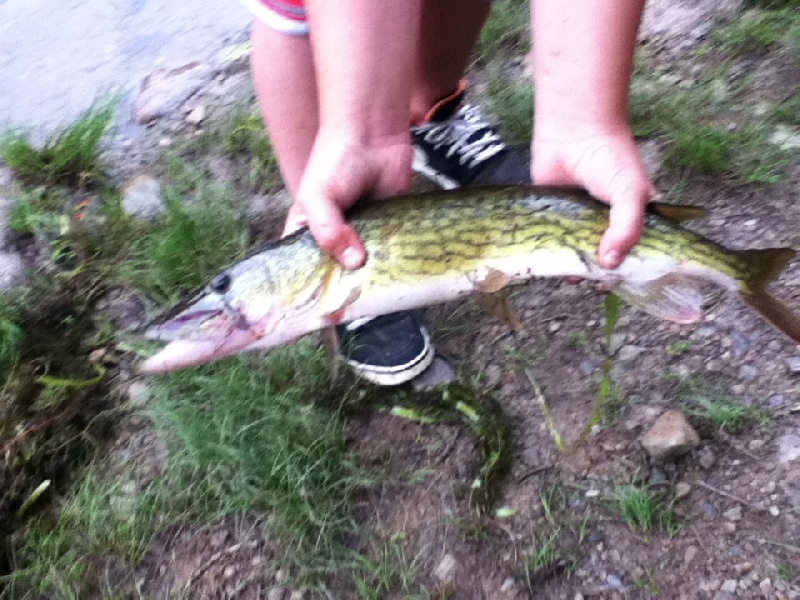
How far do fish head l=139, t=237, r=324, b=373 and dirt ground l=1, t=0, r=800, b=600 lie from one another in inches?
21.7

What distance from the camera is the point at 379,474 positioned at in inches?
72.9

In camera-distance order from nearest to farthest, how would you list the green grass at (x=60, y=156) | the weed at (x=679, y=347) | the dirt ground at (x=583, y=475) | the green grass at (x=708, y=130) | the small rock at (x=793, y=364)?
the dirt ground at (x=583, y=475) → the small rock at (x=793, y=364) → the weed at (x=679, y=347) → the green grass at (x=708, y=130) → the green grass at (x=60, y=156)

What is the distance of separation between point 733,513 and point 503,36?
8.49ft

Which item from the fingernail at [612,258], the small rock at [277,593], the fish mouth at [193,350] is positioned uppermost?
the fingernail at [612,258]

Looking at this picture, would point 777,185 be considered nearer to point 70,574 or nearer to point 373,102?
point 373,102

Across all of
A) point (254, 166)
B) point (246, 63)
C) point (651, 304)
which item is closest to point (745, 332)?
point (651, 304)

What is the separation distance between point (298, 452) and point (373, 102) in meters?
0.90

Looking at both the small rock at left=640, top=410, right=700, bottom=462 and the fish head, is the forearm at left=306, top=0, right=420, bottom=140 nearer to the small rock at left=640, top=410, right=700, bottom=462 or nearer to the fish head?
the fish head

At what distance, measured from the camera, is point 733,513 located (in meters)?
1.55

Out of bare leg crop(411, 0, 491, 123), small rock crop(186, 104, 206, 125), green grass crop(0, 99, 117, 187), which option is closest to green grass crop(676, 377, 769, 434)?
bare leg crop(411, 0, 491, 123)

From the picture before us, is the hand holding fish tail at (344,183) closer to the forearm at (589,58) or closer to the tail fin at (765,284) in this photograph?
the forearm at (589,58)

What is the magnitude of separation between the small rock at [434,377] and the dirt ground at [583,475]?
0.04 m

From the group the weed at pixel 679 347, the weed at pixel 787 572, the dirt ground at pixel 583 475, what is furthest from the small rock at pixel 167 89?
the weed at pixel 787 572

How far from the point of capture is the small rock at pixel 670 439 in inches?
65.2
